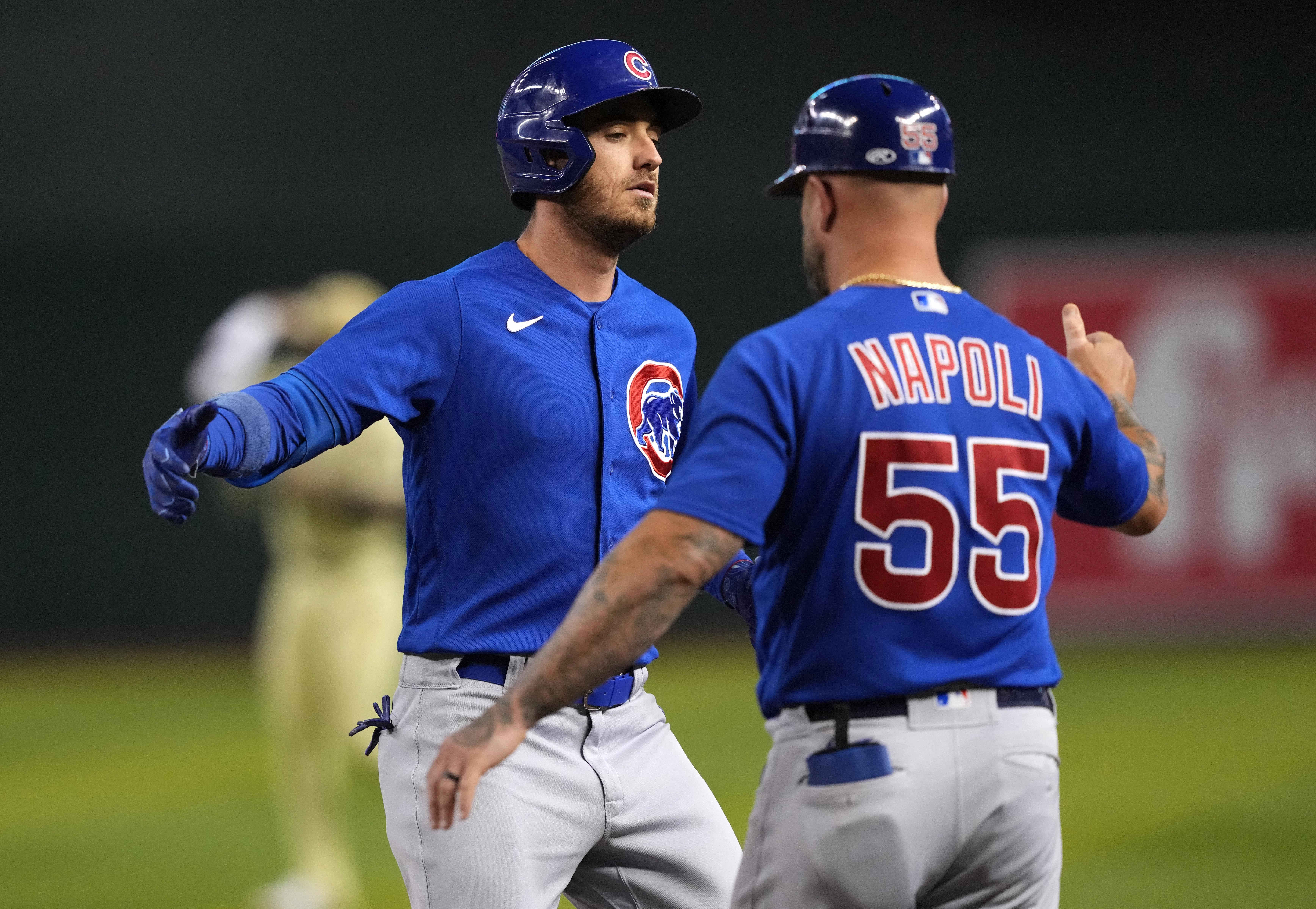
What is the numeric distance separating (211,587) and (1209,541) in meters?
8.53

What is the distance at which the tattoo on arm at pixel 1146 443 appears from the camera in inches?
113

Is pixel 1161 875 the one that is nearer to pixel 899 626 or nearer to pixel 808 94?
pixel 899 626

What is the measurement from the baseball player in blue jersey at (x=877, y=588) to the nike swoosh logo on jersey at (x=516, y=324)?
896mm

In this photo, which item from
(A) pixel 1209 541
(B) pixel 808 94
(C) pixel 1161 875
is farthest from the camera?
(B) pixel 808 94

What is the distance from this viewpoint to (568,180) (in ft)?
11.5

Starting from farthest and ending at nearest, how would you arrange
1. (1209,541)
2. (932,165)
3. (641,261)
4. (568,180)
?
(641,261)
(1209,541)
(568,180)
(932,165)

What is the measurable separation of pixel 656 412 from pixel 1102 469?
1131 millimetres

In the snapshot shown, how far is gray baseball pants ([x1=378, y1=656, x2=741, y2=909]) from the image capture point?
307 cm

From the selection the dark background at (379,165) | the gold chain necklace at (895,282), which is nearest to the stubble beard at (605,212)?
the gold chain necklace at (895,282)

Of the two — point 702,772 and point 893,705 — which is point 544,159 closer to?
point 893,705

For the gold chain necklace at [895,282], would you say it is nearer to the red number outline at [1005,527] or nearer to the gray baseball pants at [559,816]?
the red number outline at [1005,527]

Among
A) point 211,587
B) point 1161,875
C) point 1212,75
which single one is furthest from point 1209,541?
point 211,587

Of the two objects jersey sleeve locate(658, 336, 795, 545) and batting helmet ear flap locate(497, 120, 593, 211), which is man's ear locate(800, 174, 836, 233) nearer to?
jersey sleeve locate(658, 336, 795, 545)

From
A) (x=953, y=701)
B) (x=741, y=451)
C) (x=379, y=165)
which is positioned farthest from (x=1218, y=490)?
(x=741, y=451)
